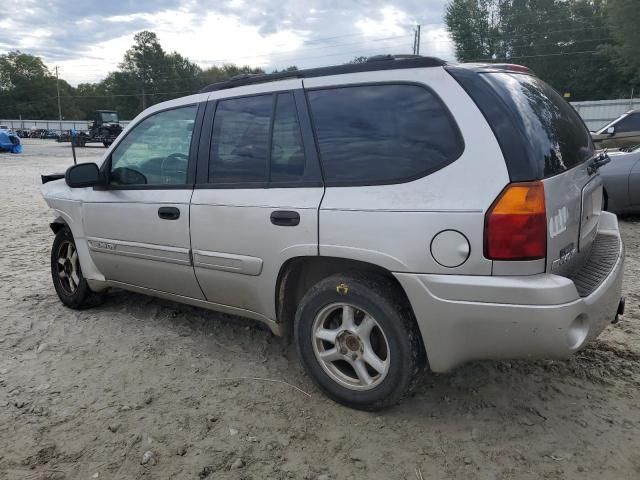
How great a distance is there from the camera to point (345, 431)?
2676 mm

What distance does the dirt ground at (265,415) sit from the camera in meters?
2.43

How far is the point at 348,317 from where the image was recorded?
276cm

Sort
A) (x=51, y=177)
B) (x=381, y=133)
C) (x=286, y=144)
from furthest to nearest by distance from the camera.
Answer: (x=51, y=177) < (x=286, y=144) < (x=381, y=133)

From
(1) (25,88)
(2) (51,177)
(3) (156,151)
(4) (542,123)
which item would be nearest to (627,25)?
(4) (542,123)

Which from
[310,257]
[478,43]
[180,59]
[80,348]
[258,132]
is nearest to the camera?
[310,257]

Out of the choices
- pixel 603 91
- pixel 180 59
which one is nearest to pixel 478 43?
pixel 603 91

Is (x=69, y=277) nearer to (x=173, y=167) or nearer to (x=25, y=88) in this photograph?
(x=173, y=167)

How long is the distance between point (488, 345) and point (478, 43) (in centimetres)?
6710

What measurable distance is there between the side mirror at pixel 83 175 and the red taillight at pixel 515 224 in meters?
2.93

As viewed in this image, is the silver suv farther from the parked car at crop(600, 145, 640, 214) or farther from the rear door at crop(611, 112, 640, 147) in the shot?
the rear door at crop(611, 112, 640, 147)

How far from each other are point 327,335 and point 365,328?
25cm

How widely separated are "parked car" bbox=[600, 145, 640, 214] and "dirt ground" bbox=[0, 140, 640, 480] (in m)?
3.81

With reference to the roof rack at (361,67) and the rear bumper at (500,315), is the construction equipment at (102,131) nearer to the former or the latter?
the roof rack at (361,67)

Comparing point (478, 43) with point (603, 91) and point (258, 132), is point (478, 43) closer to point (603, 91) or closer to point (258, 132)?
point (603, 91)
